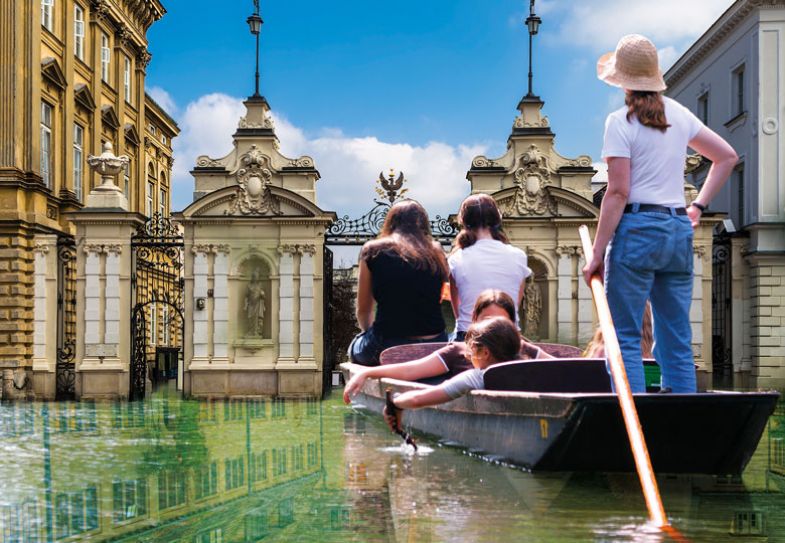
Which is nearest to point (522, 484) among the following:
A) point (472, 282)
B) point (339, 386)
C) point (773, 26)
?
point (472, 282)

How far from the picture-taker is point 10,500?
6.14 meters

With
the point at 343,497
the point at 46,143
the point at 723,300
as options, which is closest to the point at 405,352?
the point at 343,497

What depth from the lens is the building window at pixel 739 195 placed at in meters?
27.8

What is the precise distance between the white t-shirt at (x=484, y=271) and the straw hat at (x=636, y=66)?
2.40m

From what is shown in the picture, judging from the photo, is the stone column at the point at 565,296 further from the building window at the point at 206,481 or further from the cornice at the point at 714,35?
the building window at the point at 206,481

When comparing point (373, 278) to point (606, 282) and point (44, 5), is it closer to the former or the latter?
point (606, 282)

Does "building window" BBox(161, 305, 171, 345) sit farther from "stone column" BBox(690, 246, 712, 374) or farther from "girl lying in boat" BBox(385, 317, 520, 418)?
"girl lying in boat" BBox(385, 317, 520, 418)

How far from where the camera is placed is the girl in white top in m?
7.95

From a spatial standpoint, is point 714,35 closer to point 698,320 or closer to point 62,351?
point 698,320

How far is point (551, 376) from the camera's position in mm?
6512

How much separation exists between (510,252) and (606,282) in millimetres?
2312

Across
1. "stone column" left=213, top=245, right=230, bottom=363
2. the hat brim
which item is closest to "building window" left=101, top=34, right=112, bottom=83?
"stone column" left=213, top=245, right=230, bottom=363

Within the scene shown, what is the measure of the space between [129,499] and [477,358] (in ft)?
7.87

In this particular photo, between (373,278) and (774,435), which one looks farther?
(774,435)
